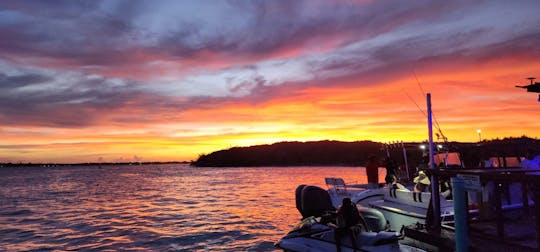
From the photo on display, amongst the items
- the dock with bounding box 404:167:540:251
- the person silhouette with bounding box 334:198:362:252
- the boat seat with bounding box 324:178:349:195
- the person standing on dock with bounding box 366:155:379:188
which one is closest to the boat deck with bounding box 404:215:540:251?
the dock with bounding box 404:167:540:251

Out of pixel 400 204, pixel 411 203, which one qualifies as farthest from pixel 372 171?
pixel 411 203

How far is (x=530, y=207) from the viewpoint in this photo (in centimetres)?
1013

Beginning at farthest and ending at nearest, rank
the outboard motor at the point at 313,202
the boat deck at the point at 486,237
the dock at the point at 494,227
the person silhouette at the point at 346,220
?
the outboard motor at the point at 313,202 < the person silhouette at the point at 346,220 < the boat deck at the point at 486,237 < the dock at the point at 494,227

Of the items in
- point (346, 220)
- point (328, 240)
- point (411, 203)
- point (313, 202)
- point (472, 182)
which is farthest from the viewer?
point (411, 203)

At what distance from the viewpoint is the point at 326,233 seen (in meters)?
11.8

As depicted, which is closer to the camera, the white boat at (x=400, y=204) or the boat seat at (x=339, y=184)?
the white boat at (x=400, y=204)

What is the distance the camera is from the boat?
10.6m

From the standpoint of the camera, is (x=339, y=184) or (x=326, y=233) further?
(x=339, y=184)

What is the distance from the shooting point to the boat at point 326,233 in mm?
10625

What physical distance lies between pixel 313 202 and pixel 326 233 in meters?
2.73

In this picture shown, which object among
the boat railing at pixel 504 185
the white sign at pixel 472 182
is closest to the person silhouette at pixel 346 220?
the boat railing at pixel 504 185

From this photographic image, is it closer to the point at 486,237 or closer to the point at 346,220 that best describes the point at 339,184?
the point at 346,220

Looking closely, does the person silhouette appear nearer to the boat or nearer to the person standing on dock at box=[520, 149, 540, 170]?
the boat

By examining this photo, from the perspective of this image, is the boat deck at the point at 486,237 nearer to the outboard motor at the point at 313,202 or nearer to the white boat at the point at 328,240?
the white boat at the point at 328,240
